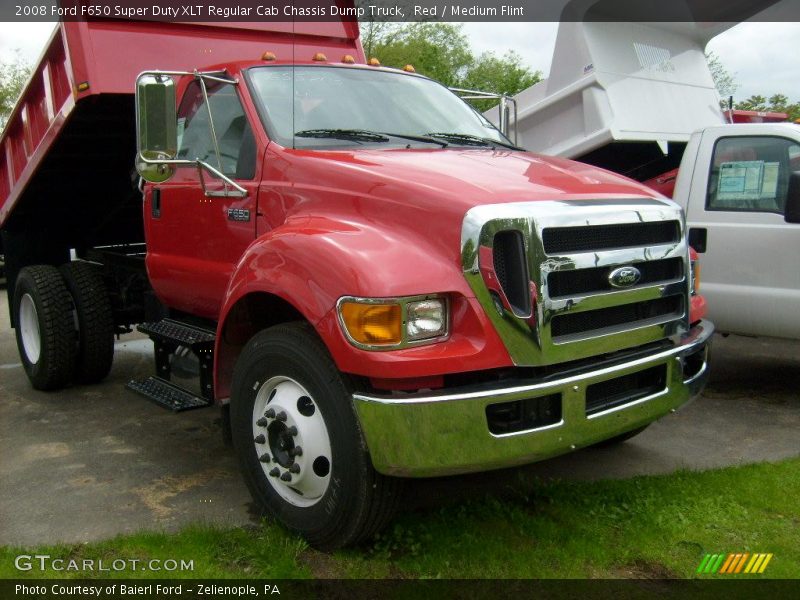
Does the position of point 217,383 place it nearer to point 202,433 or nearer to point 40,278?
point 202,433

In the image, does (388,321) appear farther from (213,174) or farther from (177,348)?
(177,348)

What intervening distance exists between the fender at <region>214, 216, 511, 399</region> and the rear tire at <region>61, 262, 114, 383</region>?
3189 mm

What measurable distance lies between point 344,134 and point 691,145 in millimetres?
3291

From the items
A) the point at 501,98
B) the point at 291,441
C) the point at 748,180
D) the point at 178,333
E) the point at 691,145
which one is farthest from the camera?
the point at 691,145

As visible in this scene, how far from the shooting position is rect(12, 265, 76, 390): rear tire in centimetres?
623

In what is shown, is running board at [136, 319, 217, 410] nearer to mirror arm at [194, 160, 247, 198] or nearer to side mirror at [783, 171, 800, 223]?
mirror arm at [194, 160, 247, 198]

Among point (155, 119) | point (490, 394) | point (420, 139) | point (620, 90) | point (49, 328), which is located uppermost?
point (620, 90)

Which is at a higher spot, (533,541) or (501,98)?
(501,98)

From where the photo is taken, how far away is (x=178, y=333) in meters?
4.82

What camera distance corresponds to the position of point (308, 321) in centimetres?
341

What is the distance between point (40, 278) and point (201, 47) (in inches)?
88.6

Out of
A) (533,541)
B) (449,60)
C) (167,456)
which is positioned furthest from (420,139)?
(449,60)

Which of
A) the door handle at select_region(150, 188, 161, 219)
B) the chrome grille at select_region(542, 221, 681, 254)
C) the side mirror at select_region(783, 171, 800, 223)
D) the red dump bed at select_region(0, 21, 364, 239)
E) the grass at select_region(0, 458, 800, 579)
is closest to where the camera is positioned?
the chrome grille at select_region(542, 221, 681, 254)

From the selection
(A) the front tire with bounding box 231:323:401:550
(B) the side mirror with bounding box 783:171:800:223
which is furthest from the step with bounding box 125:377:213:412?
(B) the side mirror with bounding box 783:171:800:223
